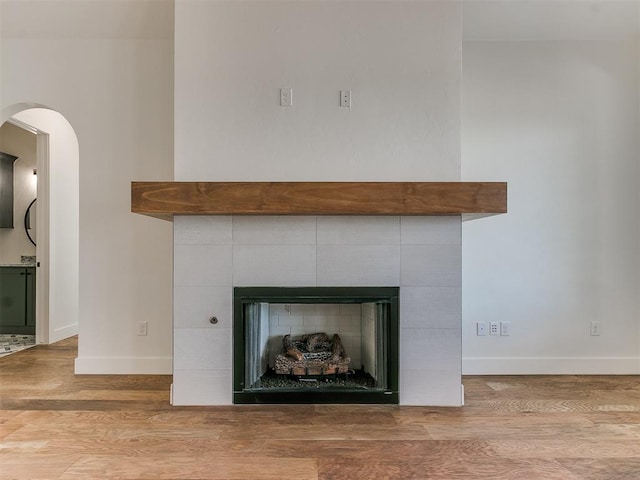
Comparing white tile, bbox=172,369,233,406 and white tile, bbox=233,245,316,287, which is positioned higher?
white tile, bbox=233,245,316,287

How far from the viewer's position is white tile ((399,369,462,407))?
2.34 meters

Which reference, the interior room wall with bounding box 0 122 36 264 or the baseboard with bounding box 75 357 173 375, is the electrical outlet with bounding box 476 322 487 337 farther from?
the interior room wall with bounding box 0 122 36 264

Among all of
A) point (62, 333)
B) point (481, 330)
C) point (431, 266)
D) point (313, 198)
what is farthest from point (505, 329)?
point (62, 333)

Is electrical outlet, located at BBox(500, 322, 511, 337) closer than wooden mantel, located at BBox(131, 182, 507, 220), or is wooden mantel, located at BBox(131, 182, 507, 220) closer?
wooden mantel, located at BBox(131, 182, 507, 220)

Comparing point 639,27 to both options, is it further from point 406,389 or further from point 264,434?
point 264,434

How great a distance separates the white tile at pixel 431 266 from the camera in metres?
2.38

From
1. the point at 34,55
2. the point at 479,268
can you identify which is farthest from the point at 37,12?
the point at 479,268

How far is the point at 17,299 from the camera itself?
4293 millimetres

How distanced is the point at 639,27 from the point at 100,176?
162 inches

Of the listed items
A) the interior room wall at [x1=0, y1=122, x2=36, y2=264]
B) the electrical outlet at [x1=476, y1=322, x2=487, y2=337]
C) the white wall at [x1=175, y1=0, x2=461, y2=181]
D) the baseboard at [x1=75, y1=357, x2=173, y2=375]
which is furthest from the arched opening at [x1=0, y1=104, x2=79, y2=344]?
the electrical outlet at [x1=476, y1=322, x2=487, y2=337]

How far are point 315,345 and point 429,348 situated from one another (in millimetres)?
693

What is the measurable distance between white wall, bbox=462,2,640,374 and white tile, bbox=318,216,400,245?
909 mm

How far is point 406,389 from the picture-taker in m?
2.35

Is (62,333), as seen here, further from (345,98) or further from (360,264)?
(345,98)
